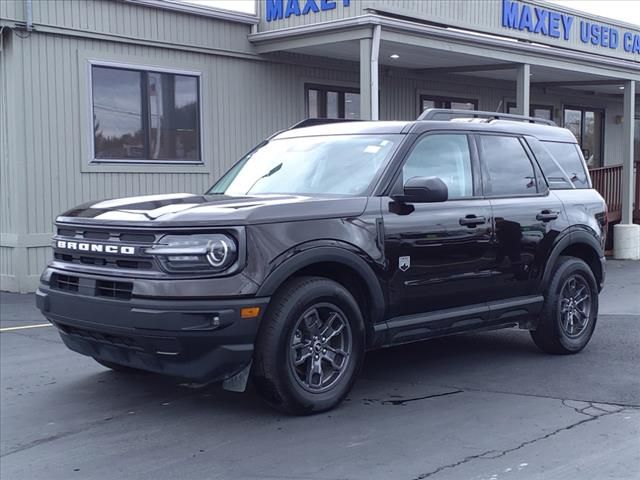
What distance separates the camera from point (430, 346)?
7.73 metres

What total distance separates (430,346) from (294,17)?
26.1 feet

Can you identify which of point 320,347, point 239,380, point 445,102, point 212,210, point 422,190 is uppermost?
point 445,102

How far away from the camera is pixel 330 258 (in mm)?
5375

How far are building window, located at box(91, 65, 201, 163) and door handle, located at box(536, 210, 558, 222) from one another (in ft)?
25.5

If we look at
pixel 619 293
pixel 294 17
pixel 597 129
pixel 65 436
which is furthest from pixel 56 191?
pixel 597 129

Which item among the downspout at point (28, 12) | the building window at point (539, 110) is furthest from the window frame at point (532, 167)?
the building window at point (539, 110)

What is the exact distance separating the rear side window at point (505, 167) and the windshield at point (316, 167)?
0.98 metres

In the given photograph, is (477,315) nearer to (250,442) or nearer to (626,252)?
(250,442)

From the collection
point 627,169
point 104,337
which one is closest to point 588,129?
point 627,169

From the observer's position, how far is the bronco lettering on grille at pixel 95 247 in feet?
16.8

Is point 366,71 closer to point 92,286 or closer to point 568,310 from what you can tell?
point 568,310

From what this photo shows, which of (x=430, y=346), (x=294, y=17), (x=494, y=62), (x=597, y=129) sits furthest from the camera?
(x=597, y=129)

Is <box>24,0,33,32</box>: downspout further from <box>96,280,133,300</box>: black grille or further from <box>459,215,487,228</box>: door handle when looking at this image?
<box>459,215,487,228</box>: door handle

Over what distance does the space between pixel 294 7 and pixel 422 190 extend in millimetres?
8987
